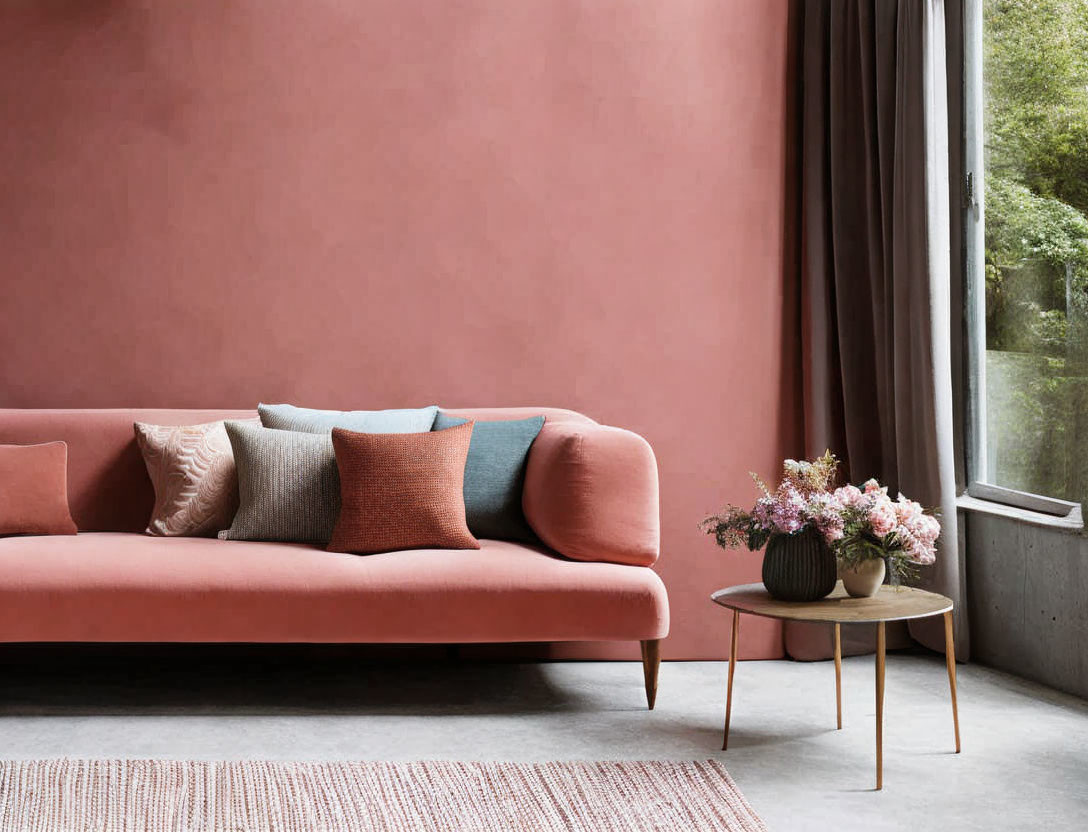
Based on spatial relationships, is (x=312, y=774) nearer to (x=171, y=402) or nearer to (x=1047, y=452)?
(x=171, y=402)

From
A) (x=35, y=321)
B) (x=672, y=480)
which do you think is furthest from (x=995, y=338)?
(x=35, y=321)

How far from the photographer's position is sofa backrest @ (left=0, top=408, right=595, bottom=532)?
378 centimetres

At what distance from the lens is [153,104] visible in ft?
13.2

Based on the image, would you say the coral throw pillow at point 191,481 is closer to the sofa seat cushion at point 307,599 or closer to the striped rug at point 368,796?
the sofa seat cushion at point 307,599

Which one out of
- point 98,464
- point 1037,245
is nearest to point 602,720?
point 98,464

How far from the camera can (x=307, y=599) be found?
3.18m

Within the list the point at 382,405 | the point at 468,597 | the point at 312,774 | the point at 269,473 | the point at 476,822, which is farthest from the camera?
the point at 382,405

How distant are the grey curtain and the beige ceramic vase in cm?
94

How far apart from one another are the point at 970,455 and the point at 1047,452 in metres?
0.33

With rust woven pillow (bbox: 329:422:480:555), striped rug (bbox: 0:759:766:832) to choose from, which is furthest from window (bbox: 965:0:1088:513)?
rust woven pillow (bbox: 329:422:480:555)

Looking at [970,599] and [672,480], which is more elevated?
[672,480]

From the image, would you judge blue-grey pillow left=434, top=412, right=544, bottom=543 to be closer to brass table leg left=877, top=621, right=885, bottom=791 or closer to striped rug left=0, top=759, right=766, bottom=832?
striped rug left=0, top=759, right=766, bottom=832

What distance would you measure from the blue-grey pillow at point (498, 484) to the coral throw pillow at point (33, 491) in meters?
1.28

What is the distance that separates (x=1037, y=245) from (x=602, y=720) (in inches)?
81.5
